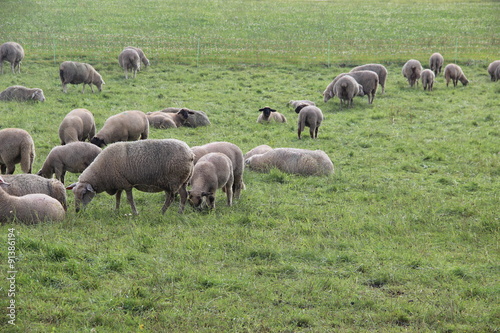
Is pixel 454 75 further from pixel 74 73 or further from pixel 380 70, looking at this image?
pixel 74 73

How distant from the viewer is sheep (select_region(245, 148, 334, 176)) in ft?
43.4

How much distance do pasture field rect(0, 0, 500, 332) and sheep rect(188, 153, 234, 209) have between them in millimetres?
298

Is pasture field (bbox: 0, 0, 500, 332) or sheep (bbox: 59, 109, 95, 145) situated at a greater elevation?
sheep (bbox: 59, 109, 95, 145)

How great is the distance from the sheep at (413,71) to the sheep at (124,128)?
1545 cm

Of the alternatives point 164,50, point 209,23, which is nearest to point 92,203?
point 164,50

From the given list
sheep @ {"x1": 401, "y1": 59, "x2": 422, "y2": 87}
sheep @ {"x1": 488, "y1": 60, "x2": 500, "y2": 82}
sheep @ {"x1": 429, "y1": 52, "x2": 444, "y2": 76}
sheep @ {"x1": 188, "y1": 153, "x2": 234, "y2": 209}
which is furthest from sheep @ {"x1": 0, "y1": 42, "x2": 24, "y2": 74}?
sheep @ {"x1": 488, "y1": 60, "x2": 500, "y2": 82}

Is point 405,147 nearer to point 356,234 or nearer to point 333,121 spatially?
point 333,121

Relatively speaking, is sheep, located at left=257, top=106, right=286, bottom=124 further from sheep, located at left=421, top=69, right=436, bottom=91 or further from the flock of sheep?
sheep, located at left=421, top=69, right=436, bottom=91

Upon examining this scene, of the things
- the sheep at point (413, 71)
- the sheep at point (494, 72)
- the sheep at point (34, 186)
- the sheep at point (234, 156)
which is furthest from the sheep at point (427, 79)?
the sheep at point (34, 186)

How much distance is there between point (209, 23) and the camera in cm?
4178

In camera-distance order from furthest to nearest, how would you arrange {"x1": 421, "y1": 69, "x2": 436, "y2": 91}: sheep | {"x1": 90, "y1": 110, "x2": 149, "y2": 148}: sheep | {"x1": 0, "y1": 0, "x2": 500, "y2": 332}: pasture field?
1. {"x1": 421, "y1": 69, "x2": 436, "y2": 91}: sheep
2. {"x1": 90, "y1": 110, "x2": 149, "y2": 148}: sheep
3. {"x1": 0, "y1": 0, "x2": 500, "y2": 332}: pasture field

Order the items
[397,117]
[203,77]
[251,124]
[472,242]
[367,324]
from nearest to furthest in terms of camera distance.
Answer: [367,324] < [472,242] < [251,124] < [397,117] < [203,77]

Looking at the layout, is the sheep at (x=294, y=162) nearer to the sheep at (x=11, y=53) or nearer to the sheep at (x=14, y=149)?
the sheep at (x=14, y=149)

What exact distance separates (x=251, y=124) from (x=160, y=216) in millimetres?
9409
